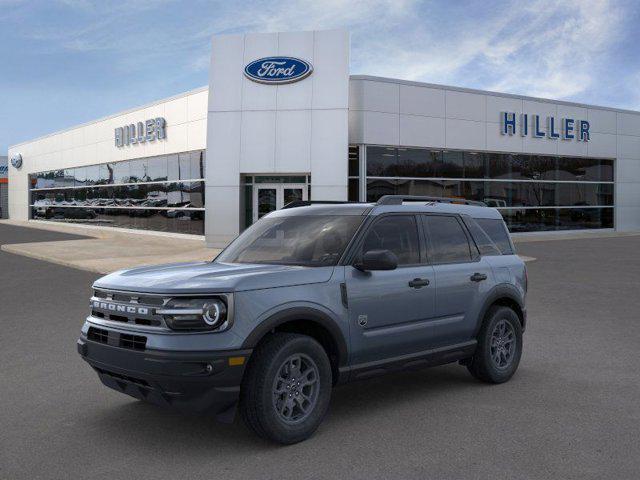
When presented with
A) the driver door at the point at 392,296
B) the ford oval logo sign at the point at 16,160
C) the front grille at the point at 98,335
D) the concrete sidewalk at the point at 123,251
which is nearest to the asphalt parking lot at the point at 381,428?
Result: the driver door at the point at 392,296

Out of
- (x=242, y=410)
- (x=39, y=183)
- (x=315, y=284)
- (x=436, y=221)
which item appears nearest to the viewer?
(x=242, y=410)

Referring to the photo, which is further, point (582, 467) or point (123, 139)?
→ point (123, 139)

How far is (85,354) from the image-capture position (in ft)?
16.7

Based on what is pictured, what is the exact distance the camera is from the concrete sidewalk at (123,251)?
19.0 metres

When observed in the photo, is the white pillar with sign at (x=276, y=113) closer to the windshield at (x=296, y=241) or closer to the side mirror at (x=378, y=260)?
the windshield at (x=296, y=241)

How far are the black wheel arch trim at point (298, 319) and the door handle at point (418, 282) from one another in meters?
0.89

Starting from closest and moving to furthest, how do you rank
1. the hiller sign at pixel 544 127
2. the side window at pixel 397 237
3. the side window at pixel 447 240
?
the side window at pixel 397 237 < the side window at pixel 447 240 < the hiller sign at pixel 544 127

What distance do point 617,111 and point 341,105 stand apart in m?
18.8

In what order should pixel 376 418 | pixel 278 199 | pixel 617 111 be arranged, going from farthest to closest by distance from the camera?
1. pixel 617 111
2. pixel 278 199
3. pixel 376 418

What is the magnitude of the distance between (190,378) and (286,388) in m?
0.72

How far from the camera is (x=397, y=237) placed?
5.87 metres

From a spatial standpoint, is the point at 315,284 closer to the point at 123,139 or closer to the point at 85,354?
the point at 85,354

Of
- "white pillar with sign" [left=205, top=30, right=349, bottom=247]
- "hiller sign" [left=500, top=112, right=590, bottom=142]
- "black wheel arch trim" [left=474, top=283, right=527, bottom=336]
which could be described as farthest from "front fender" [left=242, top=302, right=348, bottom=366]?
"hiller sign" [left=500, top=112, right=590, bottom=142]

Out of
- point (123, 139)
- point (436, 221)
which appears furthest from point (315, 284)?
point (123, 139)
